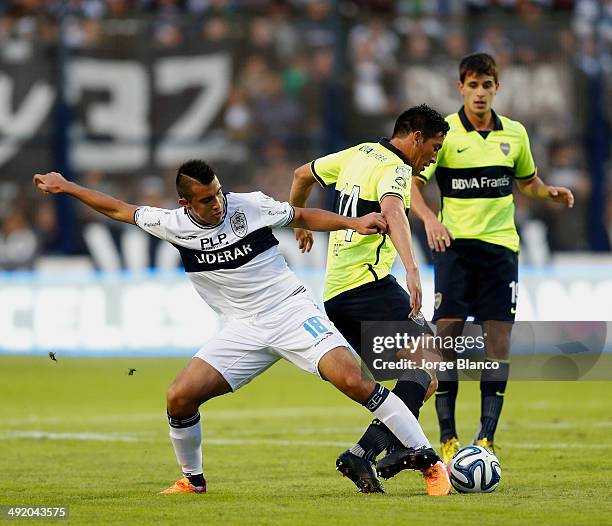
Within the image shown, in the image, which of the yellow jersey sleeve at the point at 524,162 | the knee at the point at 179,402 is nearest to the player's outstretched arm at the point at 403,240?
the knee at the point at 179,402

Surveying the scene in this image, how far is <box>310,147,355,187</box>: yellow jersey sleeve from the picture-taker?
855 cm

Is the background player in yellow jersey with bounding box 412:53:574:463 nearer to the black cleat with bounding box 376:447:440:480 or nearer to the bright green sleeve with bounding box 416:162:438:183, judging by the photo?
the bright green sleeve with bounding box 416:162:438:183

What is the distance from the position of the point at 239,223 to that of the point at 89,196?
0.89m

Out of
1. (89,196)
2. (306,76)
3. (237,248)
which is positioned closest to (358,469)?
(237,248)

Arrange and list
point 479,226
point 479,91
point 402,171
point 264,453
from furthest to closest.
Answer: point 264,453, point 479,226, point 479,91, point 402,171

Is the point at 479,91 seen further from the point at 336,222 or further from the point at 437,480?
the point at 437,480

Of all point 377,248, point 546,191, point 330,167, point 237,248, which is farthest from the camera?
point 546,191

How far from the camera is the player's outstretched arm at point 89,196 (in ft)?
25.8

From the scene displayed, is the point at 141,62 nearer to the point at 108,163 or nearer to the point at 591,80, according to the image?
the point at 108,163

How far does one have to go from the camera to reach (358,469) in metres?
7.68

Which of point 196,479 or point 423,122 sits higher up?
→ point 423,122

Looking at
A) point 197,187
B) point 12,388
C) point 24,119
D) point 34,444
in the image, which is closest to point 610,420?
point 34,444

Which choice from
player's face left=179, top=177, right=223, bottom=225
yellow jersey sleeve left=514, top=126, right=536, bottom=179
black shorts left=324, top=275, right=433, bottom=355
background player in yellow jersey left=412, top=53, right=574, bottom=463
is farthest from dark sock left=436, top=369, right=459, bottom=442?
player's face left=179, top=177, right=223, bottom=225

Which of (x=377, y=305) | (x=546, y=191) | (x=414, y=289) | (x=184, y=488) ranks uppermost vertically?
(x=546, y=191)
